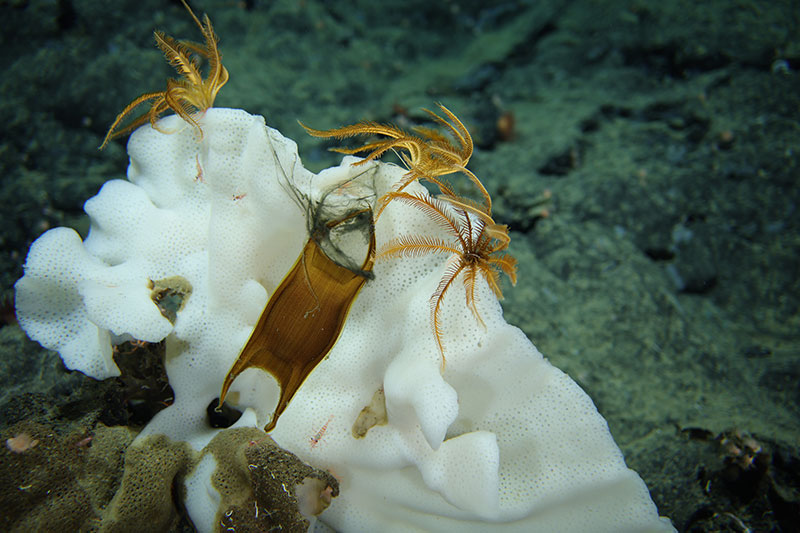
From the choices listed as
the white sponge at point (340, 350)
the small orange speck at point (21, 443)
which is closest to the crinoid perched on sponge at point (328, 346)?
the white sponge at point (340, 350)

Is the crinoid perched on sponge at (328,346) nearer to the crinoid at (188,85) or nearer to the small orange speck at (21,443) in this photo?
the crinoid at (188,85)

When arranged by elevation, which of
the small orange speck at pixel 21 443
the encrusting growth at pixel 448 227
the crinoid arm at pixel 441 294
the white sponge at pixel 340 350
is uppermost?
the encrusting growth at pixel 448 227

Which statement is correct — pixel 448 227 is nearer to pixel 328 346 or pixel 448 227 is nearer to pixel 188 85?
pixel 328 346

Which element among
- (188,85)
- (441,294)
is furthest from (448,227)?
(188,85)

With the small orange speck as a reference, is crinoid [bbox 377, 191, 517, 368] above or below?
above

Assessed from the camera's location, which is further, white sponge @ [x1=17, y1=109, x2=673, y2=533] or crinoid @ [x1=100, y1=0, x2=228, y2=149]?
crinoid @ [x1=100, y1=0, x2=228, y2=149]

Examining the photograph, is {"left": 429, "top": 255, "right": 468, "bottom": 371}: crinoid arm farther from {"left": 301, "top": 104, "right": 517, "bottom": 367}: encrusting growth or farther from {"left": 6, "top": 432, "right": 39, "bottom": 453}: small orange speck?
{"left": 6, "top": 432, "right": 39, "bottom": 453}: small orange speck

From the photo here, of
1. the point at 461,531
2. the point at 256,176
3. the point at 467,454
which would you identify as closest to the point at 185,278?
the point at 256,176

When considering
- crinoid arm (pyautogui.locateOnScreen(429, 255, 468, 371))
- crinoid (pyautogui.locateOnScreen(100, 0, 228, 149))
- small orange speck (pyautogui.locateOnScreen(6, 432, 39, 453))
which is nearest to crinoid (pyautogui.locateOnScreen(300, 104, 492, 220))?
crinoid arm (pyautogui.locateOnScreen(429, 255, 468, 371))
